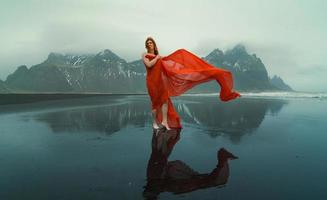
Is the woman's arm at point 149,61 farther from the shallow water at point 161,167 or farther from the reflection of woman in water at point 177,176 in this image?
the reflection of woman in water at point 177,176

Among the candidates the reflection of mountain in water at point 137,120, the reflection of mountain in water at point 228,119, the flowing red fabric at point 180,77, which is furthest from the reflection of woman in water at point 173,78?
the reflection of mountain in water at point 137,120

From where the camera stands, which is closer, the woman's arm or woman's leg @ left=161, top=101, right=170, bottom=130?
the woman's arm

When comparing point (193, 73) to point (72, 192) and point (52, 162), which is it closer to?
point (52, 162)

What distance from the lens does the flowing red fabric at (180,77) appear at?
8.52 m

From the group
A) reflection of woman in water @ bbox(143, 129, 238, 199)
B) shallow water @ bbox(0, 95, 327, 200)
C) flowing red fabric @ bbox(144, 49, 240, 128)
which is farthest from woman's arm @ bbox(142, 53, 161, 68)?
reflection of woman in water @ bbox(143, 129, 238, 199)

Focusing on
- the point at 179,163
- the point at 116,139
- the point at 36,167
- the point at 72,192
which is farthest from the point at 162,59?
the point at 72,192

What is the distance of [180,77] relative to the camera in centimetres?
875

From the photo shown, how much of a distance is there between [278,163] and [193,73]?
4456 millimetres

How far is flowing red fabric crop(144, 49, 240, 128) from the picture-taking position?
8.52 m

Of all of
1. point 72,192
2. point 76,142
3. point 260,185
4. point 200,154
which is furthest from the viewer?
point 76,142

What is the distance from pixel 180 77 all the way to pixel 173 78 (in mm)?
233

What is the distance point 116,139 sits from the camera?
718cm

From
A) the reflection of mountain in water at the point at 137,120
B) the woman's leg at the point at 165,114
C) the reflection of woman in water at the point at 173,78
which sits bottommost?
Answer: the reflection of mountain in water at the point at 137,120

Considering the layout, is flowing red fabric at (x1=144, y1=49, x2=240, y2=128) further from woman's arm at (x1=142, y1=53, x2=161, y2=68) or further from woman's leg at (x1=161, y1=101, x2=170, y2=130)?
woman's arm at (x1=142, y1=53, x2=161, y2=68)
